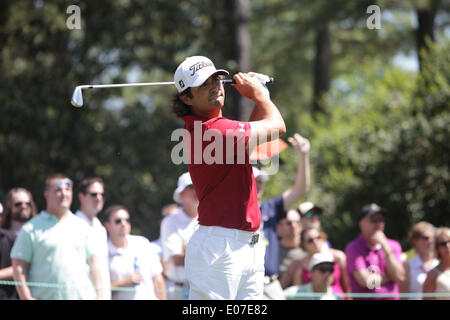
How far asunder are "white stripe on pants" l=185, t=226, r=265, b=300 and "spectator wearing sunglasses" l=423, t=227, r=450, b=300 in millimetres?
3082

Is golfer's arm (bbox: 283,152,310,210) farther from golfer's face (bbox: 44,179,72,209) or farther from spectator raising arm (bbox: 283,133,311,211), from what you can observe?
golfer's face (bbox: 44,179,72,209)

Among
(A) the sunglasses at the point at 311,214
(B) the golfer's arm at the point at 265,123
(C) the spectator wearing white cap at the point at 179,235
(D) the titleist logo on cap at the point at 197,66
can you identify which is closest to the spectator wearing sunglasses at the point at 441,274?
(A) the sunglasses at the point at 311,214

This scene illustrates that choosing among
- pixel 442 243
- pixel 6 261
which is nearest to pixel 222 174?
pixel 6 261

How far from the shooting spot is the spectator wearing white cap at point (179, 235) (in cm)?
665

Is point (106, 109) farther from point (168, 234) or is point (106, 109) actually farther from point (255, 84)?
point (255, 84)

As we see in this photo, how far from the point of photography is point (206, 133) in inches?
159

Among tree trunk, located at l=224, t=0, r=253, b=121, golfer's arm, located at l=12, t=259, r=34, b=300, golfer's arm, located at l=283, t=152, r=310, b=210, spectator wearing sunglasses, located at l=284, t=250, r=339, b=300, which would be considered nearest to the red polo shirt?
golfer's arm, located at l=283, t=152, r=310, b=210

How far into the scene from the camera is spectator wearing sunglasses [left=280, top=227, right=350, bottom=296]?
7.38 metres

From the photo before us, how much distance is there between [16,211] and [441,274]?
14.2 ft

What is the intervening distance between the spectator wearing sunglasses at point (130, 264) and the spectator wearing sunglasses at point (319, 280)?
54.1 inches

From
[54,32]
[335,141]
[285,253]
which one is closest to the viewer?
[285,253]

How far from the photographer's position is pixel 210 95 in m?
4.26

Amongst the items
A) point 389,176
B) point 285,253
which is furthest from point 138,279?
point 389,176

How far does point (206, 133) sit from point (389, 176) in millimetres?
8337
